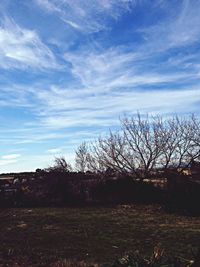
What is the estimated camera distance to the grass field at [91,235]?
28.3ft

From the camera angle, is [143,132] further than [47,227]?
Yes

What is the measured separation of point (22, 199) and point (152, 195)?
22.8ft

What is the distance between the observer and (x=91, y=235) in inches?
427

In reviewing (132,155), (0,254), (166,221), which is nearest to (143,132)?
(132,155)

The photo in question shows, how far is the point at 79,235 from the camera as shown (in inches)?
432

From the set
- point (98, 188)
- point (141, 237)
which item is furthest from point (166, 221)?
point (98, 188)

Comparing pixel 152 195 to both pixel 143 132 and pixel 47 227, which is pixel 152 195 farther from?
pixel 47 227

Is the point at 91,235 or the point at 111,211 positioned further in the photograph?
the point at 111,211

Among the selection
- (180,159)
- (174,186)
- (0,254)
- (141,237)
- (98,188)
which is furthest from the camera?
(180,159)

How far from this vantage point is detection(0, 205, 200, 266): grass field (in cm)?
863

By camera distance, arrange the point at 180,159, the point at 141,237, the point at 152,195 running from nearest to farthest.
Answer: the point at 141,237, the point at 152,195, the point at 180,159

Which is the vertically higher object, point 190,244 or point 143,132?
point 143,132

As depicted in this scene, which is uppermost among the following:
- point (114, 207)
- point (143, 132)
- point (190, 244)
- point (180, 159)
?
point (143, 132)

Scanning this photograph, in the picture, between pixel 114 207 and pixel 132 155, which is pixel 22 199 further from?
pixel 132 155
